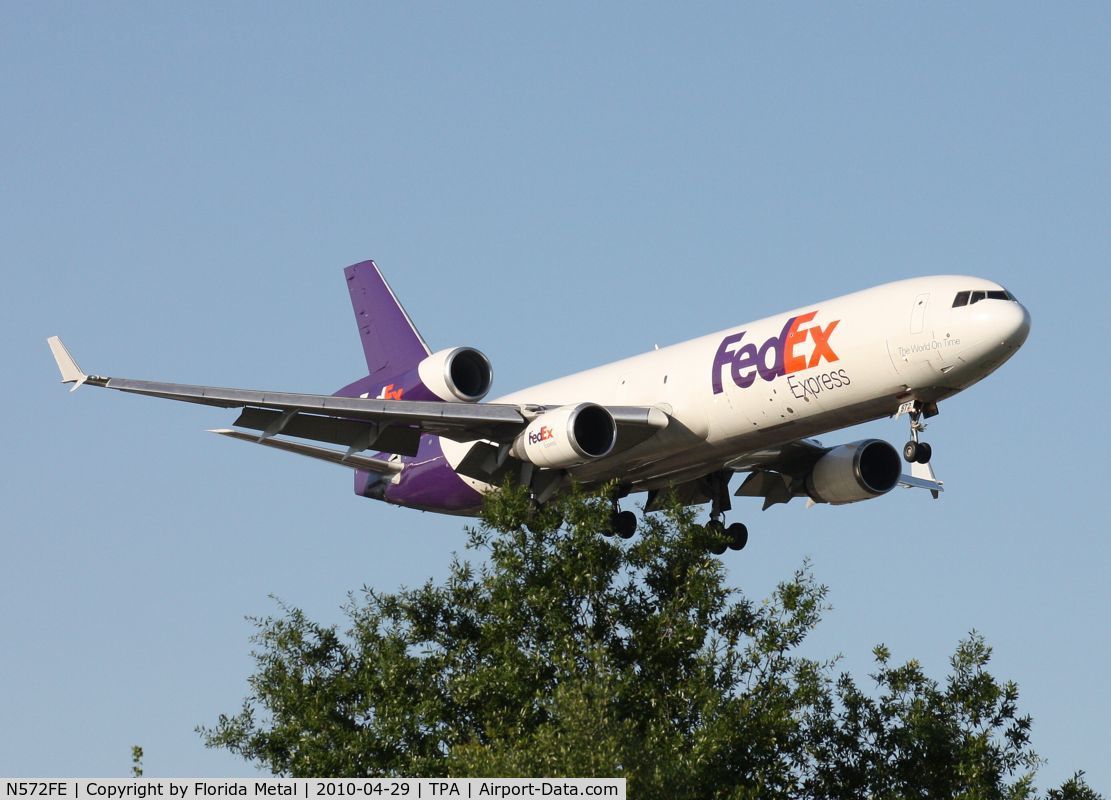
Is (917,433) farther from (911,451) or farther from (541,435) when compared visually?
(541,435)

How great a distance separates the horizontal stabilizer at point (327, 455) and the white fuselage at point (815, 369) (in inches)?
232

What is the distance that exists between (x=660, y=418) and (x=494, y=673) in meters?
10.9

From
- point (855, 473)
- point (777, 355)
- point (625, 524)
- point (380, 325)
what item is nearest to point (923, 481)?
point (855, 473)

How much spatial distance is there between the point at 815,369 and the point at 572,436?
5364 millimetres

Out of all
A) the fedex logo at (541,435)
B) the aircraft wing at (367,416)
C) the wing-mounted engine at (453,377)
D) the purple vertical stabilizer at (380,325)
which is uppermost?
the purple vertical stabilizer at (380,325)

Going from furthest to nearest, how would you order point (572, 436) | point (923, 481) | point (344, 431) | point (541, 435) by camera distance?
point (923, 481) < point (344, 431) < point (541, 435) < point (572, 436)

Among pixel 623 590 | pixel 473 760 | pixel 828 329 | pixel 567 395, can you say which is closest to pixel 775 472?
pixel 567 395

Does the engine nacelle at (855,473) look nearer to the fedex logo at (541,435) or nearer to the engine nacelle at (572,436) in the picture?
the engine nacelle at (572,436)

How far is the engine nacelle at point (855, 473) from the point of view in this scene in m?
42.4

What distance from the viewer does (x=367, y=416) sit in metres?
39.0

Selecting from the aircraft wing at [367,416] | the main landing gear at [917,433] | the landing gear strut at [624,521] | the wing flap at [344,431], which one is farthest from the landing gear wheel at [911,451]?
the wing flap at [344,431]
